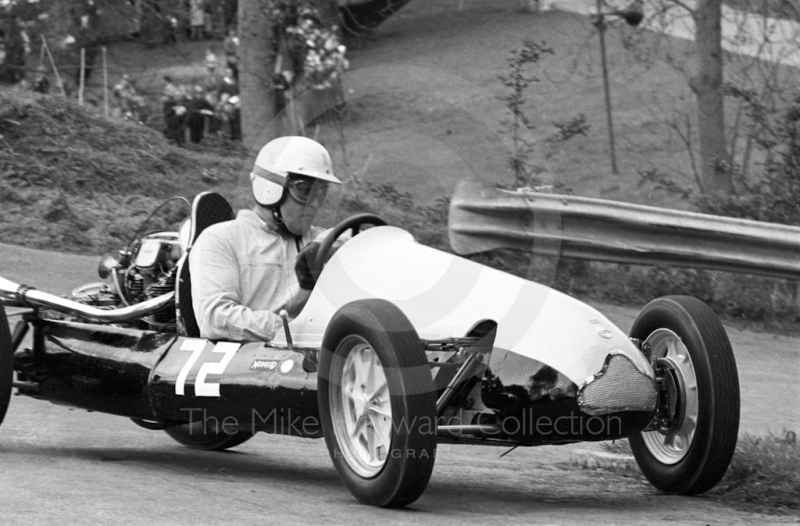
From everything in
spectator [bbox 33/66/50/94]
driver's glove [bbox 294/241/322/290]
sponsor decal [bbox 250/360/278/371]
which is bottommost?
sponsor decal [bbox 250/360/278/371]

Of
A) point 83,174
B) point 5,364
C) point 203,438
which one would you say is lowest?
point 203,438

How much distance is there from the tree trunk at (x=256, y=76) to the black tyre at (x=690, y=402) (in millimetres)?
9075

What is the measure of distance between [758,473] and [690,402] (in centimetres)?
68

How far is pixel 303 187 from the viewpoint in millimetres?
6074

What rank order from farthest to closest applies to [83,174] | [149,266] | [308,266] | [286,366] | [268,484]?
[83,174]
[149,266]
[308,266]
[268,484]
[286,366]

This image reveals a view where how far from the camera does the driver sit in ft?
19.3

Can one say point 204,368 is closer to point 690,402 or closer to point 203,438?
point 203,438

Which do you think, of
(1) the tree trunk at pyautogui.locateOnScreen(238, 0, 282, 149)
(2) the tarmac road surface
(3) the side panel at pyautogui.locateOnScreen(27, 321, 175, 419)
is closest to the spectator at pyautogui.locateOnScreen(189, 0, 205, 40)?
(1) the tree trunk at pyautogui.locateOnScreen(238, 0, 282, 149)

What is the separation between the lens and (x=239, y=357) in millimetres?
5496

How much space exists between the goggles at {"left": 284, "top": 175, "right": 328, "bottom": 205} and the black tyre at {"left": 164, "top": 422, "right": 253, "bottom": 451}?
1.35 metres

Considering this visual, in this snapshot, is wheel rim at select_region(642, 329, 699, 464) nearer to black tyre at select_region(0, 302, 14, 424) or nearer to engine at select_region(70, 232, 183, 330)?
engine at select_region(70, 232, 183, 330)

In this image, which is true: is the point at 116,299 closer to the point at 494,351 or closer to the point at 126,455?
the point at 126,455

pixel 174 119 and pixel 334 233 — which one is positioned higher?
pixel 174 119

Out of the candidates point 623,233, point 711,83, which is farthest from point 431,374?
point 711,83
